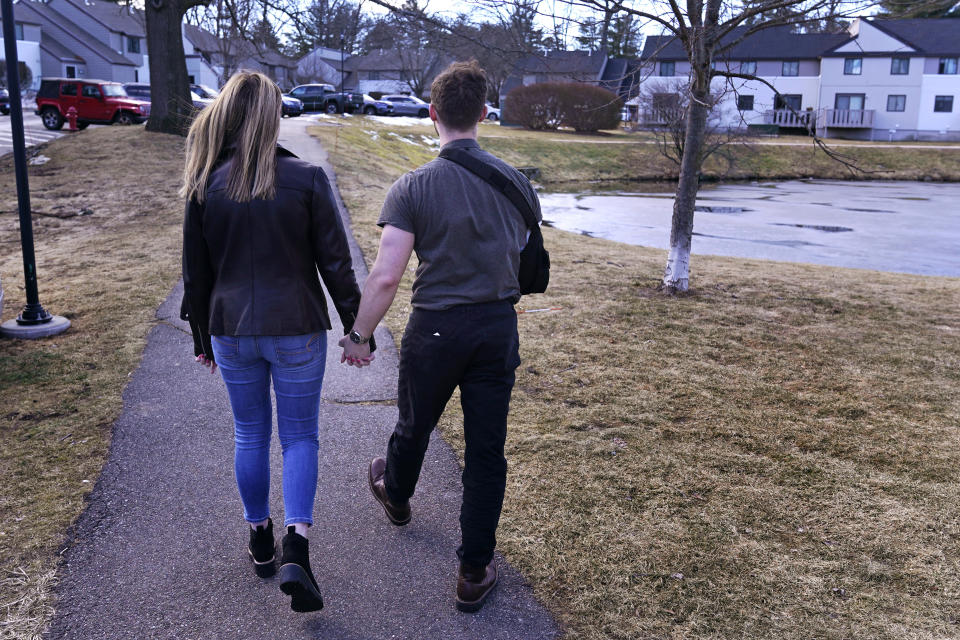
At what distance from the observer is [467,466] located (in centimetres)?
302

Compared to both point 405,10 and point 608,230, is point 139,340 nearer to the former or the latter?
point 405,10

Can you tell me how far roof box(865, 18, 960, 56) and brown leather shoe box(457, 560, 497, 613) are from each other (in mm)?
57813

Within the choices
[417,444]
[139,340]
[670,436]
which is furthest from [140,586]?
[139,340]

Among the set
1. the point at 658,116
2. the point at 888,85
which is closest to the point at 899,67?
the point at 888,85

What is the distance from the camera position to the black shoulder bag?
9.18ft

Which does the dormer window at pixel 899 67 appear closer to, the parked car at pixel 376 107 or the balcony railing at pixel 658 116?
the balcony railing at pixel 658 116

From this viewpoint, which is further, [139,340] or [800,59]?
[800,59]

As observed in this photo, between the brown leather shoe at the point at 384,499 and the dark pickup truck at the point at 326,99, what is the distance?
142ft

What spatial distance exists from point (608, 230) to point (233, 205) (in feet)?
52.1

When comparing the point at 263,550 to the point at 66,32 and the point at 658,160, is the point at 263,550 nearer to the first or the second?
the point at 658,160

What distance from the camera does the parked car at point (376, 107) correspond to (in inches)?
1868

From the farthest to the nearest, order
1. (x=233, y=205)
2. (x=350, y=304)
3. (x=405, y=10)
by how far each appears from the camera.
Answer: (x=405, y=10) < (x=350, y=304) < (x=233, y=205)

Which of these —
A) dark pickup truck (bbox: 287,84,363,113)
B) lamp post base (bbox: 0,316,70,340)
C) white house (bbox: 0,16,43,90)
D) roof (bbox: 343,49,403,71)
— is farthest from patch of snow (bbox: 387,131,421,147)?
roof (bbox: 343,49,403,71)

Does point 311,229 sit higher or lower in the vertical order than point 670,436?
higher
